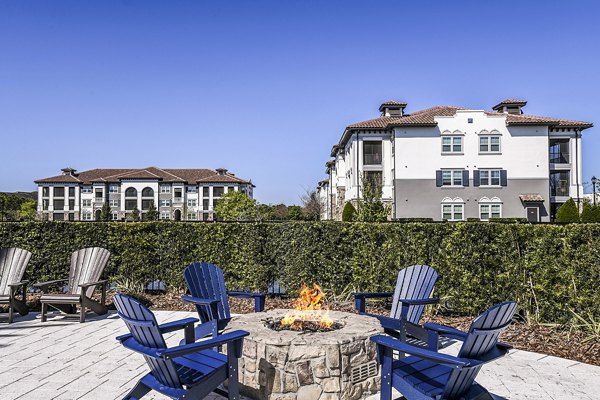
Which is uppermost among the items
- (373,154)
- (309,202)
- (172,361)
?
(373,154)

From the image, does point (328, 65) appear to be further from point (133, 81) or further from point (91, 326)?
point (91, 326)

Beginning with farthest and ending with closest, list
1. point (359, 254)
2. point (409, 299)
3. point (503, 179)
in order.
Answer: point (503, 179) → point (359, 254) → point (409, 299)

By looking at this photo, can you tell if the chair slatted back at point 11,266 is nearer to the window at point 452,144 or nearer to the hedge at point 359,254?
the hedge at point 359,254

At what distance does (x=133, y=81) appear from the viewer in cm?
1252

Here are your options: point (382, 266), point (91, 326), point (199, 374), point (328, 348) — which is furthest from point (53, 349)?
point (382, 266)

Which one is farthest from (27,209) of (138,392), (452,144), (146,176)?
(138,392)

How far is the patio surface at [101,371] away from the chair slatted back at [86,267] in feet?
3.97

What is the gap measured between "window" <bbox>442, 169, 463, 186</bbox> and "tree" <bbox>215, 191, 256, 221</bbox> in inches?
958

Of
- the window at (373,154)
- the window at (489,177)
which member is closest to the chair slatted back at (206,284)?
the window at (373,154)

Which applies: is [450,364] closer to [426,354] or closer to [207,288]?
[426,354]

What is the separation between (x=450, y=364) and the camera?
8.88 feet

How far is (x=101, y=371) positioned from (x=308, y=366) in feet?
7.98

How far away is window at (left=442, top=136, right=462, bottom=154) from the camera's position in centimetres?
3622

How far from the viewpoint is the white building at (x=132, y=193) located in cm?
7144
